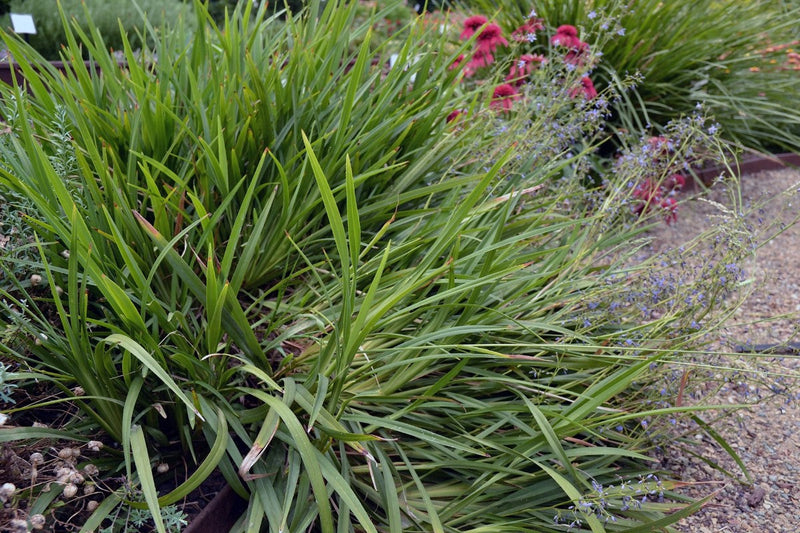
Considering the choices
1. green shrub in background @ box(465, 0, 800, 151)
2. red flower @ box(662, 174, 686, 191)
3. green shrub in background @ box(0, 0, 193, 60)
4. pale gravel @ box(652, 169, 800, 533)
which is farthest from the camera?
green shrub in background @ box(0, 0, 193, 60)

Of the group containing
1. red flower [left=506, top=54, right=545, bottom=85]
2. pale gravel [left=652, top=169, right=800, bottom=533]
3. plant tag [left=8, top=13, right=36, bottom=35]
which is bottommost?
pale gravel [left=652, top=169, right=800, bottom=533]

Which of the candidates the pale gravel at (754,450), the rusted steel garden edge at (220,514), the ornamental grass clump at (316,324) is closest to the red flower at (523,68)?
the ornamental grass clump at (316,324)

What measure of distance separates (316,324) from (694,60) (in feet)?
11.3

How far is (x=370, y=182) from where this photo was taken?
2.43 m

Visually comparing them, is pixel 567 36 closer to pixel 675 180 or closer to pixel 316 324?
pixel 675 180

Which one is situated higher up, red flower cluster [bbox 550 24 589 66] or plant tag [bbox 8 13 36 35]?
plant tag [bbox 8 13 36 35]

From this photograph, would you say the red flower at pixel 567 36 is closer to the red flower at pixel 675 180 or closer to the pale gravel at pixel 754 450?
the red flower at pixel 675 180

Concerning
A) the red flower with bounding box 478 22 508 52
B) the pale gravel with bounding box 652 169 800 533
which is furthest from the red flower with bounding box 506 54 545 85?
the pale gravel with bounding box 652 169 800 533

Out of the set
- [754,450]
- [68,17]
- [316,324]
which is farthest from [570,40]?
[68,17]

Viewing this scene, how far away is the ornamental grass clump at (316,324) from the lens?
157 centimetres

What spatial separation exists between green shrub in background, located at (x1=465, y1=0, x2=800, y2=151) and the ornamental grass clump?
6.67 ft

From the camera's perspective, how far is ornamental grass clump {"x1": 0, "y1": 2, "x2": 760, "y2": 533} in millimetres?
1566

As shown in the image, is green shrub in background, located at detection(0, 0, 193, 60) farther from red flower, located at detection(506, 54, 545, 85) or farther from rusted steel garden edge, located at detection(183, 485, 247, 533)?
rusted steel garden edge, located at detection(183, 485, 247, 533)

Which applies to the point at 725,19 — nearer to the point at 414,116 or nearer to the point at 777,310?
the point at 777,310
